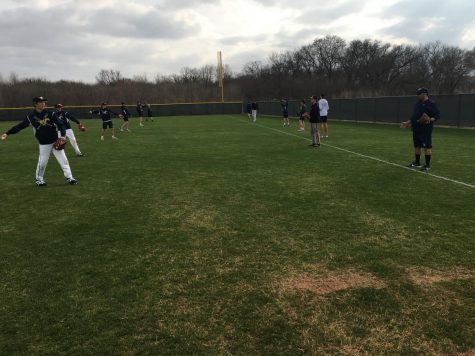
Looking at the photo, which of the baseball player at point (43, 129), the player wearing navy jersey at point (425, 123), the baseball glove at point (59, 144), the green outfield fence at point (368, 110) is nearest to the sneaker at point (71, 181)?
the baseball player at point (43, 129)

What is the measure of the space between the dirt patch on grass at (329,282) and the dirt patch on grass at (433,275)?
0.43m

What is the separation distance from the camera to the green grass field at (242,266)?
3.24 meters

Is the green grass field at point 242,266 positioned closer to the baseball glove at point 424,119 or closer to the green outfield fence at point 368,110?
the baseball glove at point 424,119

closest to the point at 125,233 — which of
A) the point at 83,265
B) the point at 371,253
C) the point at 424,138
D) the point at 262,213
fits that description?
the point at 83,265

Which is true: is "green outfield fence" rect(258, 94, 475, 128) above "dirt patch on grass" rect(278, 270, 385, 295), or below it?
above

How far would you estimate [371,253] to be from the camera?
489 centimetres

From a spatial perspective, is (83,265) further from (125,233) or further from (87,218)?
(87,218)

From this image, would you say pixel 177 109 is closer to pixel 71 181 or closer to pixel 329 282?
pixel 71 181

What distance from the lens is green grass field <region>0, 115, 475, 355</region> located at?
324cm

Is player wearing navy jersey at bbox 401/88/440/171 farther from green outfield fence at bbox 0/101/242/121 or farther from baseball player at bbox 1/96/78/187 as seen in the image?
green outfield fence at bbox 0/101/242/121

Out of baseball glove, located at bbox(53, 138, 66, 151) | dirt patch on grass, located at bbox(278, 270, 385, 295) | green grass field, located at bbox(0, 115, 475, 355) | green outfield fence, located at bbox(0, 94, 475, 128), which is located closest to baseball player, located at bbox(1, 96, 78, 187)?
baseball glove, located at bbox(53, 138, 66, 151)

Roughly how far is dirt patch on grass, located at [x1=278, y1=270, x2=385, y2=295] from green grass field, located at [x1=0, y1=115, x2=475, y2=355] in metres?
0.02

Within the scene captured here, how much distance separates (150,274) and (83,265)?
0.92 metres

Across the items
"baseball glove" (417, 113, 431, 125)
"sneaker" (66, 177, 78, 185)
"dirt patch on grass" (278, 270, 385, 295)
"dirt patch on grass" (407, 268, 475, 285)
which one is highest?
"baseball glove" (417, 113, 431, 125)
